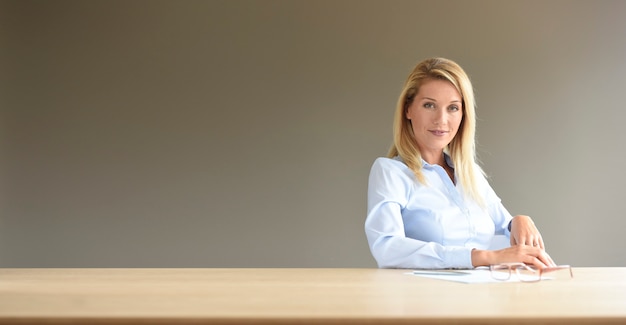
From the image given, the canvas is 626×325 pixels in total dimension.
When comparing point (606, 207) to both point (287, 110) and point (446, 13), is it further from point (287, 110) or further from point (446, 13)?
point (287, 110)

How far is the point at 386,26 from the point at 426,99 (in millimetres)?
1926

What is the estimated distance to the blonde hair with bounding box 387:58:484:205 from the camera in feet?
7.52

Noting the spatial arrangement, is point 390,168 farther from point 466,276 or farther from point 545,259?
point 466,276

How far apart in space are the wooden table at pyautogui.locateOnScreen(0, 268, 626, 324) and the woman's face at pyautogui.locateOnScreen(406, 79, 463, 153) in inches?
30.7

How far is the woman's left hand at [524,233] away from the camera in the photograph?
6.72 ft

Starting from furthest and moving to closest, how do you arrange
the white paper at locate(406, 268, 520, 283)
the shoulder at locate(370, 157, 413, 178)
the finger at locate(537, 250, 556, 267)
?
the shoulder at locate(370, 157, 413, 178), the finger at locate(537, 250, 556, 267), the white paper at locate(406, 268, 520, 283)

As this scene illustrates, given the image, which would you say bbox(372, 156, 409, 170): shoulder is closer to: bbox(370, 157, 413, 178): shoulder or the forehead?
bbox(370, 157, 413, 178): shoulder

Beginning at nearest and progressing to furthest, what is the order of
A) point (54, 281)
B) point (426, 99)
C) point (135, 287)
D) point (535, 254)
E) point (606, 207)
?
point (135, 287)
point (54, 281)
point (535, 254)
point (426, 99)
point (606, 207)

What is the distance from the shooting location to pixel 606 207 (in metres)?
4.11

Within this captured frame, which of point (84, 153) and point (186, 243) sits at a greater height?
point (84, 153)

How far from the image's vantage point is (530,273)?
1637 mm

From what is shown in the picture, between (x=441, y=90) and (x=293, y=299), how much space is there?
1.36m

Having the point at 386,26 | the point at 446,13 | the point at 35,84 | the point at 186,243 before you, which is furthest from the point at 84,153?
the point at 446,13

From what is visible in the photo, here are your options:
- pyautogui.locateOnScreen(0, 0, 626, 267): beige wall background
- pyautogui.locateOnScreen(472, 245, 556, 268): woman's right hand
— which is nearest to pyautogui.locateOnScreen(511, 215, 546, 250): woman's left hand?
pyautogui.locateOnScreen(472, 245, 556, 268): woman's right hand
